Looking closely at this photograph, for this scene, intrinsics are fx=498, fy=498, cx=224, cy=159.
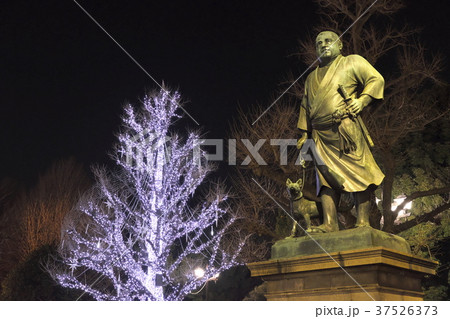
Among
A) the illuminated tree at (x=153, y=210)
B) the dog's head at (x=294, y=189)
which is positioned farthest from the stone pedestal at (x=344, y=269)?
the illuminated tree at (x=153, y=210)

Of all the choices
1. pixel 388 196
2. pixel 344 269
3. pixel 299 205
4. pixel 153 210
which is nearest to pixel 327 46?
pixel 299 205

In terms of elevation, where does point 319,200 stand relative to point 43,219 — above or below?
below

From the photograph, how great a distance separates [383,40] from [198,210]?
803cm

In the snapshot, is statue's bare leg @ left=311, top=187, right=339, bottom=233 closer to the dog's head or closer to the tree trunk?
the dog's head

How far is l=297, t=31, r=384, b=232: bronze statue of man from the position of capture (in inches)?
231

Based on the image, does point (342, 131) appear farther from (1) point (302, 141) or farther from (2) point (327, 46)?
(2) point (327, 46)

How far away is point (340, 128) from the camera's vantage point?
19.7ft

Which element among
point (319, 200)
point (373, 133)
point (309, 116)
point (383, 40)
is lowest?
point (319, 200)

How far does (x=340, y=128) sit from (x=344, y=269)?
1.71 metres

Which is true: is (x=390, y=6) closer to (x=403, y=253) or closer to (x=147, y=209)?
(x=147, y=209)

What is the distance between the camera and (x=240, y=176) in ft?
50.1

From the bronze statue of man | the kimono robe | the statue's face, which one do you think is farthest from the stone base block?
the statue's face

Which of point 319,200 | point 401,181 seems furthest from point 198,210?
point 319,200

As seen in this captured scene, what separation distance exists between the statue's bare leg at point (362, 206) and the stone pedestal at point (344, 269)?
0.34 m
